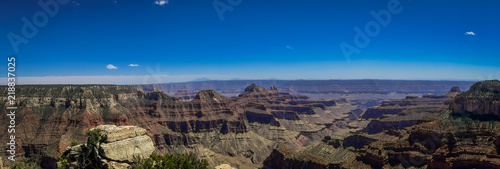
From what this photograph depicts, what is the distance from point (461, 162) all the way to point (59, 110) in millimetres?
114637

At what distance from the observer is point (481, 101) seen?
78.5 meters

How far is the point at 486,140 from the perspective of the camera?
206 feet

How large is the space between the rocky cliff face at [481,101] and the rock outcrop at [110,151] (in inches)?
3458

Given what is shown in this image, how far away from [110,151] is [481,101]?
9320 cm

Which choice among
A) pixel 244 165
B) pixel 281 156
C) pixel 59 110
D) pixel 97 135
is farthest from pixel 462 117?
pixel 59 110

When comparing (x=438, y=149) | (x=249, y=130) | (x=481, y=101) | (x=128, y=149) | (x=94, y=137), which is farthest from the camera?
(x=249, y=130)

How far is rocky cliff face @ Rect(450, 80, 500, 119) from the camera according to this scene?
75.7 metres

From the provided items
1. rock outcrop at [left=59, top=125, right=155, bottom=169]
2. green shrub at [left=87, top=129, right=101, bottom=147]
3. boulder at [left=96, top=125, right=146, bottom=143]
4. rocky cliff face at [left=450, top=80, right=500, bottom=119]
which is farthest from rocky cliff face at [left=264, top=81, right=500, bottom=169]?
green shrub at [left=87, top=129, right=101, bottom=147]

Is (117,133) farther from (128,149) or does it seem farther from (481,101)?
(481,101)

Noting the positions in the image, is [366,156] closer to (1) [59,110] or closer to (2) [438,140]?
(2) [438,140]

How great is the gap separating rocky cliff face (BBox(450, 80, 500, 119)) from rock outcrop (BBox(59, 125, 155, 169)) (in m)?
87.8

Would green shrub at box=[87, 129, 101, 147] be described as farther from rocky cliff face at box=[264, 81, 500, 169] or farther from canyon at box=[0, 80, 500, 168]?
rocky cliff face at box=[264, 81, 500, 169]

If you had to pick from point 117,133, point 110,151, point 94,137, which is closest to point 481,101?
point 117,133

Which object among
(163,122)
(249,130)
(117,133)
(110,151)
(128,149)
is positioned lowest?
(249,130)
